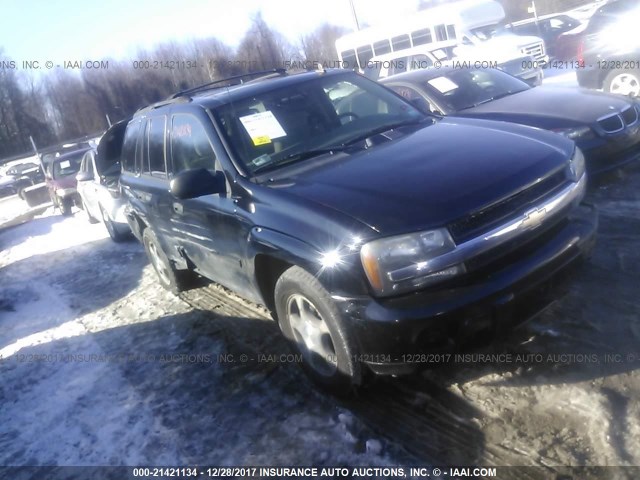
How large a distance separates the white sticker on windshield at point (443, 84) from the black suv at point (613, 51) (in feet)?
10.8

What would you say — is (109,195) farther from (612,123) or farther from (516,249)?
(516,249)

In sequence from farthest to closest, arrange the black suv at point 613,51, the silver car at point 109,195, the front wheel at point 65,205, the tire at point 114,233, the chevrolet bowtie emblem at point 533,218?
the front wheel at point 65,205
the tire at point 114,233
the silver car at point 109,195
the black suv at point 613,51
the chevrolet bowtie emblem at point 533,218

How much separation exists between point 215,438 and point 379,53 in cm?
2030

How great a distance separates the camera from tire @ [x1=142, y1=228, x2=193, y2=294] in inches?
217

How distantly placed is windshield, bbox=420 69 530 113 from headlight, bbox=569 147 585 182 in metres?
3.35

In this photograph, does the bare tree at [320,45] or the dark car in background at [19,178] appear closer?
the dark car in background at [19,178]

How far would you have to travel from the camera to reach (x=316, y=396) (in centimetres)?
341

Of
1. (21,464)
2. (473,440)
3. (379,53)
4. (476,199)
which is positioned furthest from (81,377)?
(379,53)

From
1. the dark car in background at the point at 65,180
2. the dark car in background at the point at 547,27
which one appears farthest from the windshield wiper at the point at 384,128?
the dark car in background at the point at 547,27

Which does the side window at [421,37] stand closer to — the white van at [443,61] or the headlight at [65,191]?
the white van at [443,61]

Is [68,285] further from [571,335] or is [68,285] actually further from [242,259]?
[571,335]

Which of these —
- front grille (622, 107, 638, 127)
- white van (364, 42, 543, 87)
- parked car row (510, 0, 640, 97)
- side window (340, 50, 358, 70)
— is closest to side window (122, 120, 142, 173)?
front grille (622, 107, 638, 127)

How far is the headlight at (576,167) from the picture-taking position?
10.8 feet

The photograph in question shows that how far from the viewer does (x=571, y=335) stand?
343cm
